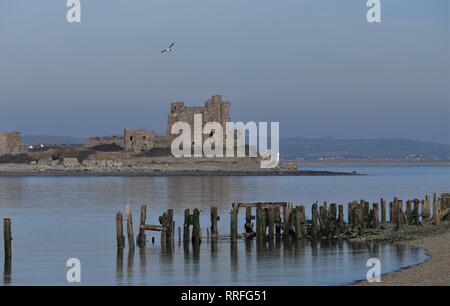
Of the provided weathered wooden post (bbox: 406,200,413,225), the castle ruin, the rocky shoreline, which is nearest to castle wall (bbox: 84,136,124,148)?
the castle ruin

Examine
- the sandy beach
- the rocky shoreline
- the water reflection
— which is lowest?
the rocky shoreline

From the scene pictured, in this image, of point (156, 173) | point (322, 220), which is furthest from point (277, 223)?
point (156, 173)

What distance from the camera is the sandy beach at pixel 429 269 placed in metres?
19.2

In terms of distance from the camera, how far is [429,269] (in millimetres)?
21109

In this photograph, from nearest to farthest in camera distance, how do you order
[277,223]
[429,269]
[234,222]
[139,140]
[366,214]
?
[429,269]
[234,222]
[277,223]
[366,214]
[139,140]

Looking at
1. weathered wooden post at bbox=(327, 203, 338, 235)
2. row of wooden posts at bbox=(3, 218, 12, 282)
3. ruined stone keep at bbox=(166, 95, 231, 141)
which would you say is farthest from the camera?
ruined stone keep at bbox=(166, 95, 231, 141)

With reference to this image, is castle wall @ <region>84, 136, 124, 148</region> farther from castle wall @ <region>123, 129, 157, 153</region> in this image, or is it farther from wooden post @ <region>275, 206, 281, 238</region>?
wooden post @ <region>275, 206, 281, 238</region>

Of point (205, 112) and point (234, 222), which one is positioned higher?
point (205, 112)

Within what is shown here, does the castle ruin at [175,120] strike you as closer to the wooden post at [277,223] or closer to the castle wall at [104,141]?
the castle wall at [104,141]

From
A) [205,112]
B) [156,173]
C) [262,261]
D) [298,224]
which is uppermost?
[205,112]

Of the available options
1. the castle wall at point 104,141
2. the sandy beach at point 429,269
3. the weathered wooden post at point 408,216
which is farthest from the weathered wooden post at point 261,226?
the castle wall at point 104,141

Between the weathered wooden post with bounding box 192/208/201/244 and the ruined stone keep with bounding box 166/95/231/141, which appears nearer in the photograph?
the weathered wooden post with bounding box 192/208/201/244

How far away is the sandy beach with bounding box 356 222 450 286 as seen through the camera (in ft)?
63.0

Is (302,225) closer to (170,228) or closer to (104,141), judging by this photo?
(170,228)
